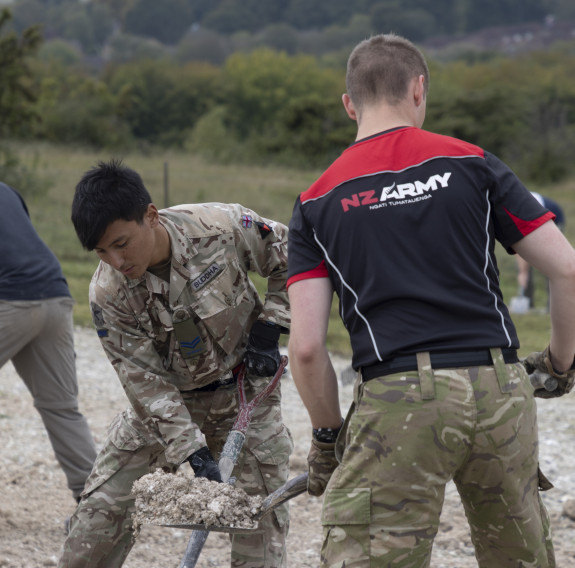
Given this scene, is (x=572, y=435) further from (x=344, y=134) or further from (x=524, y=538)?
(x=344, y=134)

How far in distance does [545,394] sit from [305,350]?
0.88m

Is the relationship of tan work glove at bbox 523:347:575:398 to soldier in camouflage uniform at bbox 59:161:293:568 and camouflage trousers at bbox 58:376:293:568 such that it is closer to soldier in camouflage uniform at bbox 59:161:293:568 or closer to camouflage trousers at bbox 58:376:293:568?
soldier in camouflage uniform at bbox 59:161:293:568

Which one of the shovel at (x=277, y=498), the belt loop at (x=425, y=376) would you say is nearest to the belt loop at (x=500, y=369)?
the belt loop at (x=425, y=376)

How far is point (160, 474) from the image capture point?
2.81m

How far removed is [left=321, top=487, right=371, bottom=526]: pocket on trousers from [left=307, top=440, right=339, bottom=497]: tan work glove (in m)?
0.21

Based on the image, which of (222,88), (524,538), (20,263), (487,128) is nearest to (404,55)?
(524,538)

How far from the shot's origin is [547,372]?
2670mm

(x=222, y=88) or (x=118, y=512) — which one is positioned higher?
(x=118, y=512)

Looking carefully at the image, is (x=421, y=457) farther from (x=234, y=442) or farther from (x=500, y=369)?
(x=234, y=442)

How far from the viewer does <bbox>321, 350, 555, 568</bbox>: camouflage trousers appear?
2.24m

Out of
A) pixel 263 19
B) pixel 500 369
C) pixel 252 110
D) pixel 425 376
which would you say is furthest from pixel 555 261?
pixel 263 19

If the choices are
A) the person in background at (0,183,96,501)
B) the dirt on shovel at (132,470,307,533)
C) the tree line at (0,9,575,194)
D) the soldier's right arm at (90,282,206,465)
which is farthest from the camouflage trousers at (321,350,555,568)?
the tree line at (0,9,575,194)

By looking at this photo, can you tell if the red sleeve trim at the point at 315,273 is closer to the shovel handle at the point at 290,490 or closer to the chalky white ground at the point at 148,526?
the shovel handle at the point at 290,490

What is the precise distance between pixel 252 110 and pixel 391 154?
55614 millimetres
